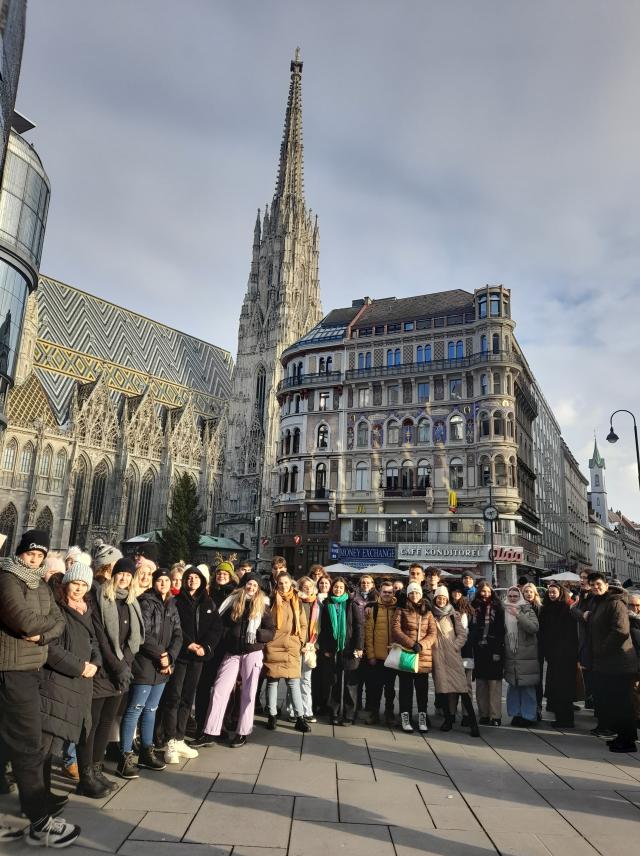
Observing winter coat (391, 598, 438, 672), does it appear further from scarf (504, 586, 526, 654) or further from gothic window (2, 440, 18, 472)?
gothic window (2, 440, 18, 472)

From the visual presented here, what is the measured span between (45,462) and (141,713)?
67.4 metres

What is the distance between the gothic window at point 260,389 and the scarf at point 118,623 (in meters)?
73.5

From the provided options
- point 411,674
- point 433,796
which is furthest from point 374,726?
point 433,796

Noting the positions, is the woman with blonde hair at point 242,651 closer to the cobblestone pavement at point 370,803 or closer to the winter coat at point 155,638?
the cobblestone pavement at point 370,803

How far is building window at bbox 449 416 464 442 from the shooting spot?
36844 millimetres

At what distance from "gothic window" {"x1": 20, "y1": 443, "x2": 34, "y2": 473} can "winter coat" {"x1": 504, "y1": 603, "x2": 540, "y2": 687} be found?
219 feet

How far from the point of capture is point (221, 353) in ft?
355

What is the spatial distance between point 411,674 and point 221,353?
102750mm

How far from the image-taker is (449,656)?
8828 millimetres

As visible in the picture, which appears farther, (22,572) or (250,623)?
(250,623)

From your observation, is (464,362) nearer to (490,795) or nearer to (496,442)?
(496,442)

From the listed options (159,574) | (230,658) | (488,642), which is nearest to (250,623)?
(230,658)

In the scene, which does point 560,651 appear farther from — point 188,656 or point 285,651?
point 188,656

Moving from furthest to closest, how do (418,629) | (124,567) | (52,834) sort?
(418,629) < (124,567) < (52,834)
